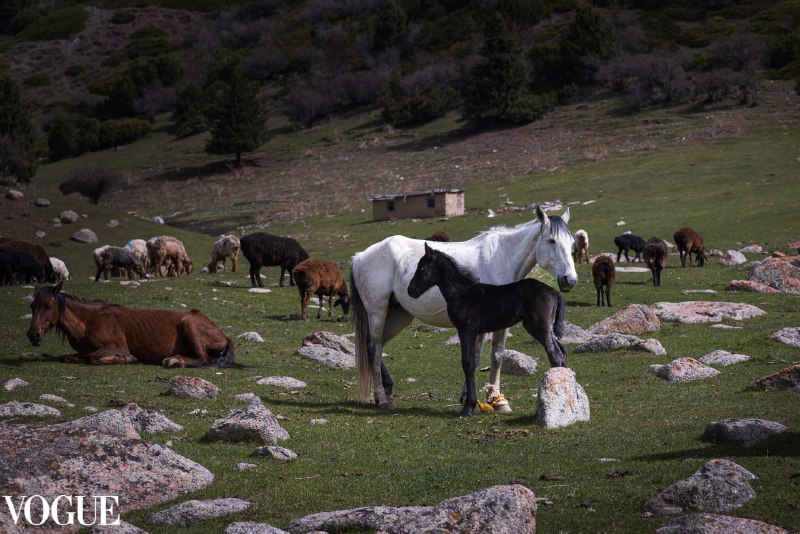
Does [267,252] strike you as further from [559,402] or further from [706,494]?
[706,494]

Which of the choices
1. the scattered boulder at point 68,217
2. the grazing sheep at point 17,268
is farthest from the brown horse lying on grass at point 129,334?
the scattered boulder at point 68,217

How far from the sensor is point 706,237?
151 feet

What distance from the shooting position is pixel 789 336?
19.5 metres

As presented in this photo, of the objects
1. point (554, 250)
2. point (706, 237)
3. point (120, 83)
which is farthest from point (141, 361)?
point (120, 83)

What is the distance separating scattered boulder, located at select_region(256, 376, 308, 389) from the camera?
53.8 ft

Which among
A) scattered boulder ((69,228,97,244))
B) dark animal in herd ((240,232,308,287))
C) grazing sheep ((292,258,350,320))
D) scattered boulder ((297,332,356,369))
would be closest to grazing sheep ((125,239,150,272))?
dark animal in herd ((240,232,308,287))

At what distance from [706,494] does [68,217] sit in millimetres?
→ 49011

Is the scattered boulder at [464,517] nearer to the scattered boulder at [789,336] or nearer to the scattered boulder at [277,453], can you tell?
the scattered boulder at [277,453]

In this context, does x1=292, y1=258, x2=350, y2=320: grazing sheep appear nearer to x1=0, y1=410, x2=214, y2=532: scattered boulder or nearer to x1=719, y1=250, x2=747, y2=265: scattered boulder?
x1=719, y1=250, x2=747, y2=265: scattered boulder

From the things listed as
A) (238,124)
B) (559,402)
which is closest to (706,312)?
(559,402)

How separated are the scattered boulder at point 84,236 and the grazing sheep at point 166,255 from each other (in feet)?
32.9

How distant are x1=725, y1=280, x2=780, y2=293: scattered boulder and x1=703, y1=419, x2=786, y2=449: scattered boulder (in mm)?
19448

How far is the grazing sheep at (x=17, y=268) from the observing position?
3278cm

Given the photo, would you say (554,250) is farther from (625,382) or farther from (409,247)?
(625,382)
